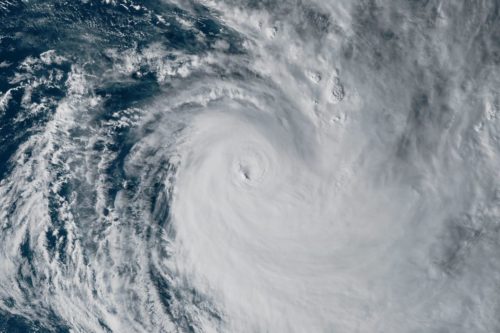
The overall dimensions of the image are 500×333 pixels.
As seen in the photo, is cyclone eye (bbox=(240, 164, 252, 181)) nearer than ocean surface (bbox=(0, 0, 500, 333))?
No

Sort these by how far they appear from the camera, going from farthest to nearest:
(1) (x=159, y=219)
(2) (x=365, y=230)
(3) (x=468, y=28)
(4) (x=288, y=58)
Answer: (1) (x=159, y=219)
(4) (x=288, y=58)
(2) (x=365, y=230)
(3) (x=468, y=28)

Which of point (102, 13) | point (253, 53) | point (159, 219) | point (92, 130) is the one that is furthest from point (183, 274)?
point (102, 13)

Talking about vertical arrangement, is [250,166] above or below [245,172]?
above

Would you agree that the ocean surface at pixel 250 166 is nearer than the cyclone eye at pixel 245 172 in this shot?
Yes

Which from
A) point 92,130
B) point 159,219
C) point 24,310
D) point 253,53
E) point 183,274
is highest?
point 253,53

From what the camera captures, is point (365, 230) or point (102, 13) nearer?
point (365, 230)

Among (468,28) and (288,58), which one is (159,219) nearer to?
(288,58)

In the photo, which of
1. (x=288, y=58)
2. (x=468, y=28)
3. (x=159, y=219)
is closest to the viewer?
(x=468, y=28)

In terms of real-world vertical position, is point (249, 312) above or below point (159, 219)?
below
